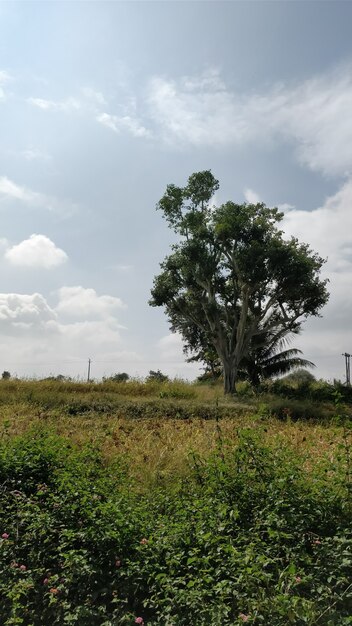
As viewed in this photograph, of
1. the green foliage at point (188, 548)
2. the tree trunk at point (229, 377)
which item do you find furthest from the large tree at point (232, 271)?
the green foliage at point (188, 548)

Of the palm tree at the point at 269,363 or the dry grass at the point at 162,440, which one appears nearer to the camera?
the dry grass at the point at 162,440

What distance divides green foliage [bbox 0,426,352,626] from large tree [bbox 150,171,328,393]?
17610 mm

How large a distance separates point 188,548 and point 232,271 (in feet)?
70.1

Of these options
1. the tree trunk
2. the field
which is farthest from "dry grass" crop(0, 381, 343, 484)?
the tree trunk

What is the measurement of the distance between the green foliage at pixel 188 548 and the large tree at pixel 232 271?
693 inches

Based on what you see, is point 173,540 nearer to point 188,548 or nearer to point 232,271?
point 188,548

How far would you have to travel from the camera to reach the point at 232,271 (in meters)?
25.1

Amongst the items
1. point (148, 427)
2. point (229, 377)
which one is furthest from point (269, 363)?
point (148, 427)

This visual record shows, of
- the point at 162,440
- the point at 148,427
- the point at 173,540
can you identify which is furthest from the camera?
the point at 148,427

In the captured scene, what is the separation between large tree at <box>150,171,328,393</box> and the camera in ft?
75.3

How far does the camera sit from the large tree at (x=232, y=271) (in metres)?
22.9

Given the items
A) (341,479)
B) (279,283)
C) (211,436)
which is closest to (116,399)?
(211,436)

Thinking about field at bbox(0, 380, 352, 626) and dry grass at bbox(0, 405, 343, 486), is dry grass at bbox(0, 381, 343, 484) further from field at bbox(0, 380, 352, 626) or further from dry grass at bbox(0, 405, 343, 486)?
field at bbox(0, 380, 352, 626)

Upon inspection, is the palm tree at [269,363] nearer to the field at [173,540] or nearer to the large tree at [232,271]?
the large tree at [232,271]
